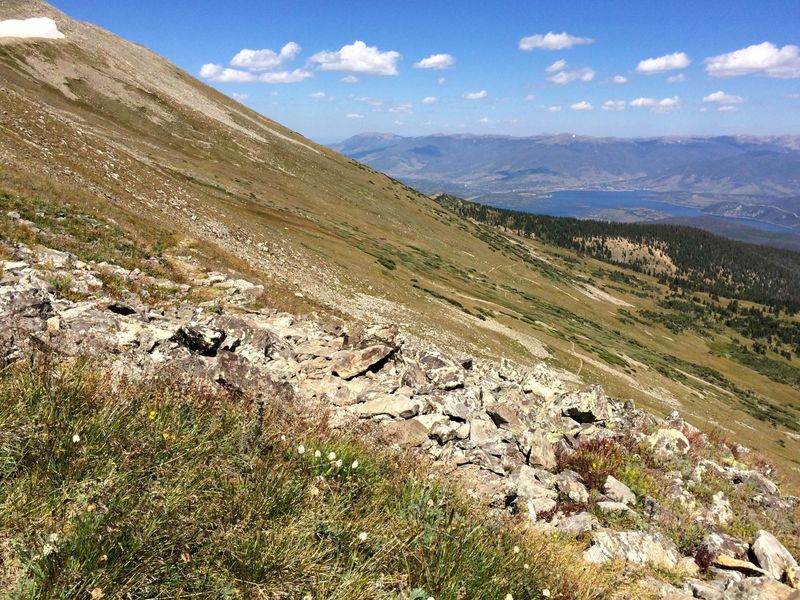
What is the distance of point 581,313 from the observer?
379ft

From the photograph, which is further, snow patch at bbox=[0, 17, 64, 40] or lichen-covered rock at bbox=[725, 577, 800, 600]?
snow patch at bbox=[0, 17, 64, 40]

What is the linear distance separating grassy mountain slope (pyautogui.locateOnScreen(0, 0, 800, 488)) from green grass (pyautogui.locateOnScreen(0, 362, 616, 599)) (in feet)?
48.3

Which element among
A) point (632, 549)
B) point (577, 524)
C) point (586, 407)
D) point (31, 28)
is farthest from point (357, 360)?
point (31, 28)

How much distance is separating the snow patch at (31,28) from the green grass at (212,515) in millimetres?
116313

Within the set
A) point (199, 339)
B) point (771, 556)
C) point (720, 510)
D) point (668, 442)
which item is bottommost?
point (720, 510)

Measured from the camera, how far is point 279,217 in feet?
181

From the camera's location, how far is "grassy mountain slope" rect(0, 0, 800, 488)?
30.5m

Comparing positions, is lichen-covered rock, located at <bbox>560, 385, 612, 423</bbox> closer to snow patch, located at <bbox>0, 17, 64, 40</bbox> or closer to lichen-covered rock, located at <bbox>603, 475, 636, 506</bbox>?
lichen-covered rock, located at <bbox>603, 475, 636, 506</bbox>

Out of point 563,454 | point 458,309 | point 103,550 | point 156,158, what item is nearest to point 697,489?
point 563,454

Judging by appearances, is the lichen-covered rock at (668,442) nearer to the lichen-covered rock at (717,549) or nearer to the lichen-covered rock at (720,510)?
the lichen-covered rock at (720,510)

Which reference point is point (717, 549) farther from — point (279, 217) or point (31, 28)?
point (31, 28)

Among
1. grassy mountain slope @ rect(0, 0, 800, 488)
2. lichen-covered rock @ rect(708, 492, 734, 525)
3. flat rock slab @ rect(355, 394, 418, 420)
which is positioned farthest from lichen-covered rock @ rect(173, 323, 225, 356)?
lichen-covered rock @ rect(708, 492, 734, 525)

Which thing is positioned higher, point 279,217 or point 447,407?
point 279,217

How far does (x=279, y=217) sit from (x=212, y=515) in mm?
54394
